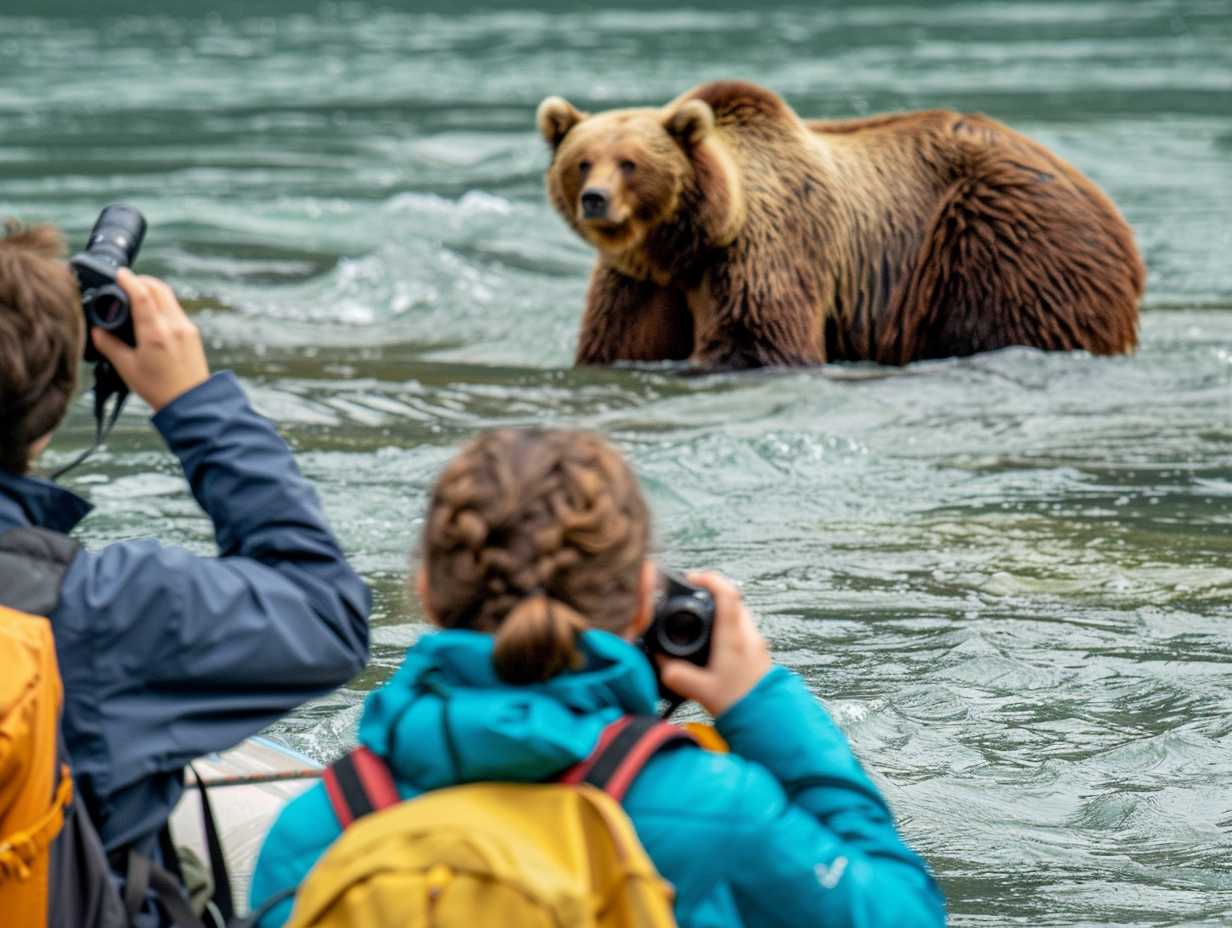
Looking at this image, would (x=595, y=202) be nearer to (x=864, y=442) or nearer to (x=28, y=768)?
(x=864, y=442)

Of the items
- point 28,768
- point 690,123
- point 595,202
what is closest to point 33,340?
point 28,768

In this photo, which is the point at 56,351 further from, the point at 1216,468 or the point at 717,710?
the point at 1216,468

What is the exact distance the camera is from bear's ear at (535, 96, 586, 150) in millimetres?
8758

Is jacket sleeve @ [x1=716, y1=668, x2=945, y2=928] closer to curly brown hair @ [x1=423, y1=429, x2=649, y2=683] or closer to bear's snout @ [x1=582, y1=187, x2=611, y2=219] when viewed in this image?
curly brown hair @ [x1=423, y1=429, x2=649, y2=683]

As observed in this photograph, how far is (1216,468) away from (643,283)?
2851 millimetres

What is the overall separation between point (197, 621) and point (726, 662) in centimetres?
61

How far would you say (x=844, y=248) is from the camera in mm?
9312

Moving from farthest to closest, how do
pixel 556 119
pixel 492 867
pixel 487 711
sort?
pixel 556 119 → pixel 487 711 → pixel 492 867

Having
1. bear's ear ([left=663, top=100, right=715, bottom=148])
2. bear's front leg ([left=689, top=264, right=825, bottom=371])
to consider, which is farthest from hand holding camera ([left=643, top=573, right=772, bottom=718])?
bear's front leg ([left=689, top=264, right=825, bottom=371])

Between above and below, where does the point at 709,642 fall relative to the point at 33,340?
below

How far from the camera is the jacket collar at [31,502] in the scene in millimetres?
2420

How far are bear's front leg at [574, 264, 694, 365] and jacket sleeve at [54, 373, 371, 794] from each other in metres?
6.70

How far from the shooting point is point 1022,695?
16.3 feet

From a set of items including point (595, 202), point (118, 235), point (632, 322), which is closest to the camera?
point (118, 235)
